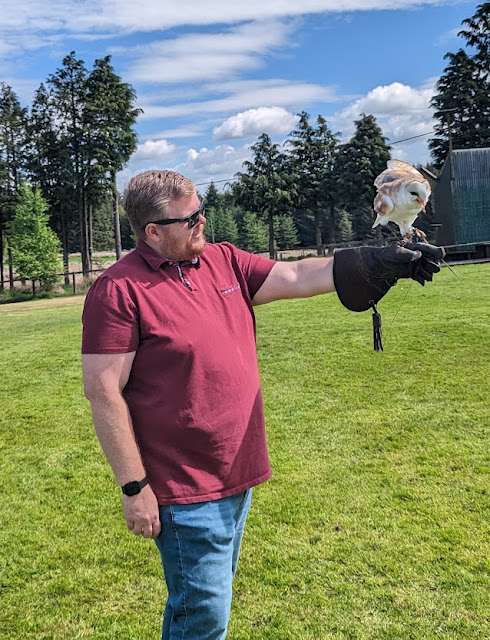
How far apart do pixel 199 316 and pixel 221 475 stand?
65cm

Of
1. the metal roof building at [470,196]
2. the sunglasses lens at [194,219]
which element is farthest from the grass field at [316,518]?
the metal roof building at [470,196]

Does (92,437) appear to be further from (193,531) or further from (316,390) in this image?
(193,531)

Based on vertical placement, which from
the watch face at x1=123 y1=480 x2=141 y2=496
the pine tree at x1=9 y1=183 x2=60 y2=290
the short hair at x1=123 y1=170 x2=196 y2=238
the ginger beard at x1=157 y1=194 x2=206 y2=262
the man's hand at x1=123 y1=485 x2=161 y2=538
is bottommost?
the man's hand at x1=123 y1=485 x2=161 y2=538

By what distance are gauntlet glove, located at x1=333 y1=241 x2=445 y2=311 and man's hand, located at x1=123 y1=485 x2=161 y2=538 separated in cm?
127

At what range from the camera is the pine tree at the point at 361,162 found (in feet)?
118

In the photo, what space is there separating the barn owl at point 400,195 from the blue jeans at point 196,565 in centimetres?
140

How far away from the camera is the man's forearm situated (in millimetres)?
2400

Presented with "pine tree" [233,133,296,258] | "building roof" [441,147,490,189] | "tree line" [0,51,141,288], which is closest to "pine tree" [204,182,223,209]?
"pine tree" [233,133,296,258]

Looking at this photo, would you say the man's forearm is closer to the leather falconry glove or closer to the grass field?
the leather falconry glove

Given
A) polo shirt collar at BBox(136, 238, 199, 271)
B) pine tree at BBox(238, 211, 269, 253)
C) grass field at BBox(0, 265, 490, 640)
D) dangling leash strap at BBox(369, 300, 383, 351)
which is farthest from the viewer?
pine tree at BBox(238, 211, 269, 253)

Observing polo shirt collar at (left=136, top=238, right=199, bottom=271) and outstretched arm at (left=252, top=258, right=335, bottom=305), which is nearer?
polo shirt collar at (left=136, top=238, right=199, bottom=271)

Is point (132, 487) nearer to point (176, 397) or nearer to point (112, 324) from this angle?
point (176, 397)

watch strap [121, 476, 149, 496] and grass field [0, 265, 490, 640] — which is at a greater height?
watch strap [121, 476, 149, 496]

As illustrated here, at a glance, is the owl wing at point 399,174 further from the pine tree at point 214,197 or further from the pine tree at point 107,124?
the pine tree at point 214,197
